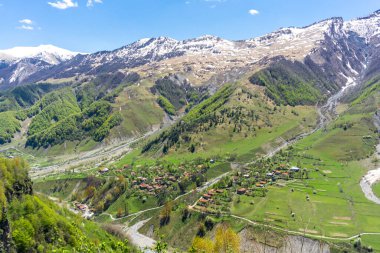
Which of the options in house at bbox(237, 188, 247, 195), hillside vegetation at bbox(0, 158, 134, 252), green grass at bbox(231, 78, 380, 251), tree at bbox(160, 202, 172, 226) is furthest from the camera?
house at bbox(237, 188, 247, 195)

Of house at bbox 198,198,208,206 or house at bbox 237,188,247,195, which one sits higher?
Result: house at bbox 237,188,247,195

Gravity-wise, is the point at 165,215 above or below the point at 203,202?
below

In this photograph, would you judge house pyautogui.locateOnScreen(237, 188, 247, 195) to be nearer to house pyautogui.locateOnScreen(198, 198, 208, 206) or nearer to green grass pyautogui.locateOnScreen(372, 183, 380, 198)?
house pyautogui.locateOnScreen(198, 198, 208, 206)

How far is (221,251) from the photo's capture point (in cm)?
12181

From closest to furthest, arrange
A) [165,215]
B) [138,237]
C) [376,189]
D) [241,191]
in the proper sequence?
[138,237] < [165,215] < [241,191] < [376,189]

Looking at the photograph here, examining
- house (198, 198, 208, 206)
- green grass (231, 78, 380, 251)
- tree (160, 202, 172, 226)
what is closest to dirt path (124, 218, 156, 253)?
tree (160, 202, 172, 226)

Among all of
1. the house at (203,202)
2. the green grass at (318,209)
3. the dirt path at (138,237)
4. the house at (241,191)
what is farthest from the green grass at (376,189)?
the dirt path at (138,237)

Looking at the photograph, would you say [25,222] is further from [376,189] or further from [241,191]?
[376,189]

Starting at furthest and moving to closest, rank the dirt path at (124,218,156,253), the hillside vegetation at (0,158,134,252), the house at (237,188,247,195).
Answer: the house at (237,188,247,195), the dirt path at (124,218,156,253), the hillside vegetation at (0,158,134,252)

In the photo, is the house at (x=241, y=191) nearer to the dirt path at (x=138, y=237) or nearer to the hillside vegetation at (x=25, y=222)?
the dirt path at (x=138, y=237)

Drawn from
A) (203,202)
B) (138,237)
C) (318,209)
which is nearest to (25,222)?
(138,237)

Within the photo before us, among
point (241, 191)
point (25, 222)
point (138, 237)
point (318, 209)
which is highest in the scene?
point (25, 222)

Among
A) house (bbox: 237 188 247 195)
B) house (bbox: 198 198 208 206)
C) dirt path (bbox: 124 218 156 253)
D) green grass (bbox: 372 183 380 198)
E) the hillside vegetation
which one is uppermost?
the hillside vegetation

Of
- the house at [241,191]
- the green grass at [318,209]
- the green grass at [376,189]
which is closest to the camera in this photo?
the green grass at [318,209]
